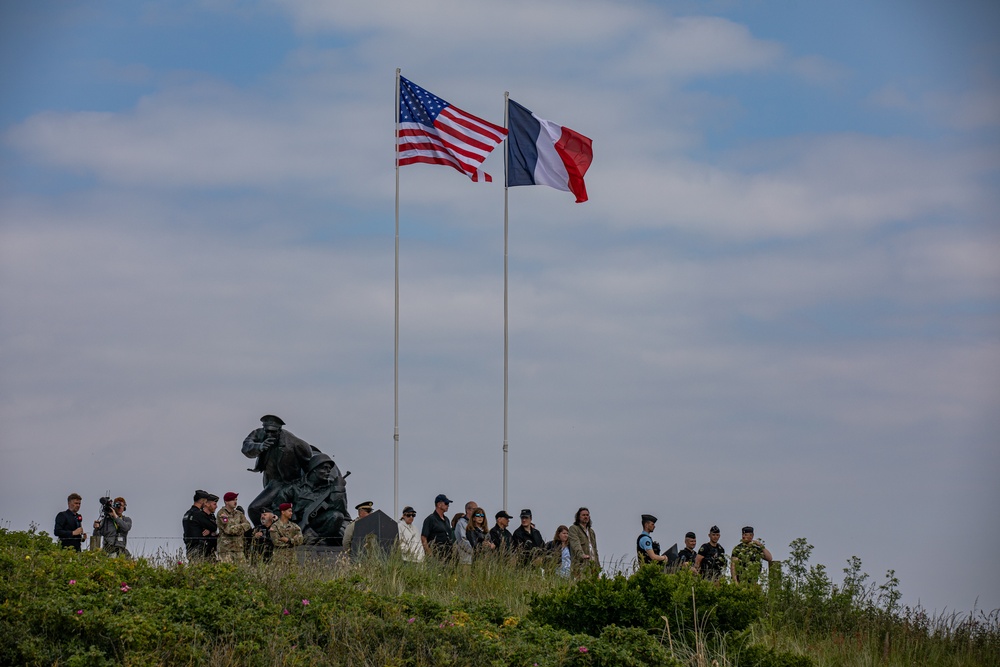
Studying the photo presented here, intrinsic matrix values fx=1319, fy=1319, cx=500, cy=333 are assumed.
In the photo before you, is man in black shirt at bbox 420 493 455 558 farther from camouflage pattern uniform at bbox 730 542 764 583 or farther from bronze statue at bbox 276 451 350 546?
camouflage pattern uniform at bbox 730 542 764 583

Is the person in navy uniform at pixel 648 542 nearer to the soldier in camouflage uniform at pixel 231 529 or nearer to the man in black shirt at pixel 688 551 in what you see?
the man in black shirt at pixel 688 551

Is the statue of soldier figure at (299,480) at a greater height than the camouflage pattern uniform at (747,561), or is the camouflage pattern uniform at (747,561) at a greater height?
the statue of soldier figure at (299,480)

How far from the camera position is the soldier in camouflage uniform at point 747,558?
16.1 metres

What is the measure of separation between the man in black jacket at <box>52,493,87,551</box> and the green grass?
13.5 feet

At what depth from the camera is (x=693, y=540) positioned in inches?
790

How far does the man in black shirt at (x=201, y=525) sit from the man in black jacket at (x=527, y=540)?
14.3ft

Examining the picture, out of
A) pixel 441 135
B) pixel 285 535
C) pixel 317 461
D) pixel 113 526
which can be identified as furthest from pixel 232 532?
pixel 441 135

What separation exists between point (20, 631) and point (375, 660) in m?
2.82

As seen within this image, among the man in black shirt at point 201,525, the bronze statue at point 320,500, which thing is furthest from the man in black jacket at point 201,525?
the bronze statue at point 320,500

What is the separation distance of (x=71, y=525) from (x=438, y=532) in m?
5.32

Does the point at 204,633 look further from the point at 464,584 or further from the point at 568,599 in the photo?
the point at 464,584

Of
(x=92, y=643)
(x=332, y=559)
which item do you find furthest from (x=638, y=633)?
(x=332, y=559)

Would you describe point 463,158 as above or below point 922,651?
above

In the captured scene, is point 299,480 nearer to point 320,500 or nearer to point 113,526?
point 320,500
